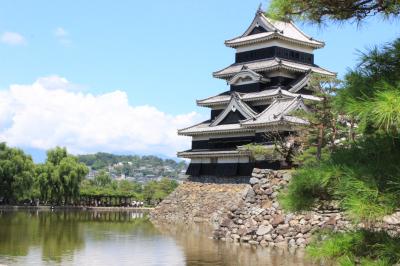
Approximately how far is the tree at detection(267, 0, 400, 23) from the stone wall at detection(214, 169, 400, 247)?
10.7 m

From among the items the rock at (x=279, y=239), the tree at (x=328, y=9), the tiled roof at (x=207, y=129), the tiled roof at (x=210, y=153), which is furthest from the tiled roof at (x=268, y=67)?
the tree at (x=328, y=9)

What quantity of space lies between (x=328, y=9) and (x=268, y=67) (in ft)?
86.2

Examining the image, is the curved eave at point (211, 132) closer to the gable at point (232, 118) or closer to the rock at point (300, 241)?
the gable at point (232, 118)

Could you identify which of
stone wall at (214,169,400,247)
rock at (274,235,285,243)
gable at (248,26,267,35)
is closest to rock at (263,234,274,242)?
stone wall at (214,169,400,247)

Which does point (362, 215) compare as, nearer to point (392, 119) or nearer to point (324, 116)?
point (392, 119)

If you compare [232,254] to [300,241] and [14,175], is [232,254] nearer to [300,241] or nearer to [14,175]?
[300,241]

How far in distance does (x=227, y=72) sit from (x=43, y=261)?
22235 mm

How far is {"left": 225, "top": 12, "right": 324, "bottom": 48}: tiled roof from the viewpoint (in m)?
32.7

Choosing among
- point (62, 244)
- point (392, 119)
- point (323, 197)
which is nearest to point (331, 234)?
point (323, 197)

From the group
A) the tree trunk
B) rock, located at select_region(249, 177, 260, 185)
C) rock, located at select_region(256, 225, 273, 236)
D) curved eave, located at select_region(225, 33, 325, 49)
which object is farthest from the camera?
curved eave, located at select_region(225, 33, 325, 49)

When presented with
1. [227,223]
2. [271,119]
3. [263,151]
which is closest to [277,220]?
[227,223]

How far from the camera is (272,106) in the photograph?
98.1 feet

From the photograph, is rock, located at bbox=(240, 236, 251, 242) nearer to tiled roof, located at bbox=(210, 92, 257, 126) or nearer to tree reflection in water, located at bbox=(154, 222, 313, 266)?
tree reflection in water, located at bbox=(154, 222, 313, 266)

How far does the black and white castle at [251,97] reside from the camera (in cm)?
2997
